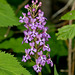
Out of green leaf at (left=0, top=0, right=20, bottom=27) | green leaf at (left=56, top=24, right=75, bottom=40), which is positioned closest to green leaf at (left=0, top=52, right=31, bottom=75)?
green leaf at (left=0, top=0, right=20, bottom=27)

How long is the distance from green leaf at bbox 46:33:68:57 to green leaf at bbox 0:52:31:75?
1056 mm

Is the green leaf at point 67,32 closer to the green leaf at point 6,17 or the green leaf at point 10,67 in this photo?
the green leaf at point 6,17

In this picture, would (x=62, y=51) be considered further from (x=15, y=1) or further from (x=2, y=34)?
(x=15, y=1)

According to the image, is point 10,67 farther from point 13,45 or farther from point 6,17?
point 13,45

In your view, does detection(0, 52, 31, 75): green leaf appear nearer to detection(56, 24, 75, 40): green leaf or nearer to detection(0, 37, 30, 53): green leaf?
detection(56, 24, 75, 40): green leaf

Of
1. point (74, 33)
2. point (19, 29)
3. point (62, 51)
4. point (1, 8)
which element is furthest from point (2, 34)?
point (74, 33)

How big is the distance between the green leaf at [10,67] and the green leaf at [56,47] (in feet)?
3.46

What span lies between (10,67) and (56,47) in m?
1.32

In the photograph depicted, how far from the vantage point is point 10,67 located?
145 cm

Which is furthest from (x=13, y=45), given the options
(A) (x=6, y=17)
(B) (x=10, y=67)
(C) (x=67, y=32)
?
(B) (x=10, y=67)

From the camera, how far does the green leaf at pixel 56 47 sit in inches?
100

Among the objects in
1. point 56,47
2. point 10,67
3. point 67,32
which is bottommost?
point 10,67

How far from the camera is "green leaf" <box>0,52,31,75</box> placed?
4.63ft

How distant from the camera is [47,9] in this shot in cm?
379
